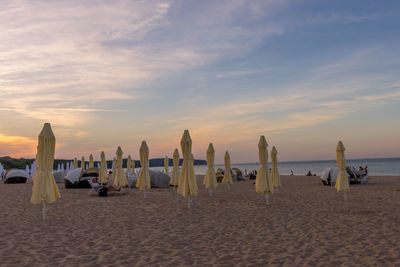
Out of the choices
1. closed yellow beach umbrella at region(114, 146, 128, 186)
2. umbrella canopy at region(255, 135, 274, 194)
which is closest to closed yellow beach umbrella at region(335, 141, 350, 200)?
umbrella canopy at region(255, 135, 274, 194)

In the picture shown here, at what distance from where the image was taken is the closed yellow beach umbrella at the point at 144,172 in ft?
53.4

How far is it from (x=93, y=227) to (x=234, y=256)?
495 cm

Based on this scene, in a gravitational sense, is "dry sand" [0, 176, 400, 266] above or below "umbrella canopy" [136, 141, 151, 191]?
below

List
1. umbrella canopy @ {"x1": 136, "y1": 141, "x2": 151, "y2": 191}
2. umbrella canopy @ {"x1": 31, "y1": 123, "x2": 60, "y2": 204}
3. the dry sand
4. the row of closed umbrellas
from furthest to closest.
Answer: umbrella canopy @ {"x1": 136, "y1": 141, "x2": 151, "y2": 191} → the row of closed umbrellas → umbrella canopy @ {"x1": 31, "y1": 123, "x2": 60, "y2": 204} → the dry sand

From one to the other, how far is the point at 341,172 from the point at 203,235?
1012cm

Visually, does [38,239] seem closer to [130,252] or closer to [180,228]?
[130,252]

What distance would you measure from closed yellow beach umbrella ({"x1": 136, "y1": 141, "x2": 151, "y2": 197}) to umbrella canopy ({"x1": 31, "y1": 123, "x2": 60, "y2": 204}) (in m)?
6.03

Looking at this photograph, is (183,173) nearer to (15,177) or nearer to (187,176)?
(187,176)

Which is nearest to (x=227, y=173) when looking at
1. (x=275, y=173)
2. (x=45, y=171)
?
(x=275, y=173)

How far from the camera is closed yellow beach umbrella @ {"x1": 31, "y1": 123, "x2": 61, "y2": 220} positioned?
10044mm

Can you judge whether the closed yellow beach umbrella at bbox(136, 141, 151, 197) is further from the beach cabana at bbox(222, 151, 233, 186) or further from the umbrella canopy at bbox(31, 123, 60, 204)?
the umbrella canopy at bbox(31, 123, 60, 204)

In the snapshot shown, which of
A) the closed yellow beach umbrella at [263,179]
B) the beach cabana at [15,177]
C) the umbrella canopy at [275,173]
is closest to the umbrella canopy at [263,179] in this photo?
the closed yellow beach umbrella at [263,179]

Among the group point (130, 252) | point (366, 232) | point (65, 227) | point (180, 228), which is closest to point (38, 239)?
point (65, 227)

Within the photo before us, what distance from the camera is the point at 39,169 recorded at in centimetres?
1028
